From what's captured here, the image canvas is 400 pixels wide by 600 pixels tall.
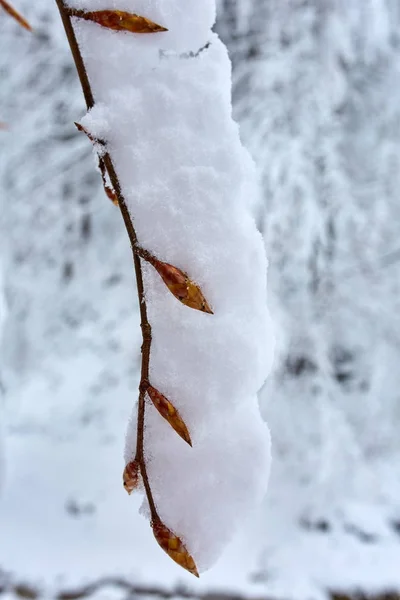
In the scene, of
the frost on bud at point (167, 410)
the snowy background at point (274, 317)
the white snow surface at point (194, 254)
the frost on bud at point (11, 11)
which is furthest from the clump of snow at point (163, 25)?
the snowy background at point (274, 317)

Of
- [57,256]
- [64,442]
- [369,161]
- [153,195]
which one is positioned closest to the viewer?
[153,195]

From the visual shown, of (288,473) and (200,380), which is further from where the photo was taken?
(288,473)

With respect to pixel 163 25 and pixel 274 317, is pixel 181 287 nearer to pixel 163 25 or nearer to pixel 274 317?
pixel 163 25

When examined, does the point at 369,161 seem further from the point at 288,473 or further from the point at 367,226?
the point at 288,473

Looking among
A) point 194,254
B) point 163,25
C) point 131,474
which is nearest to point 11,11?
point 163,25

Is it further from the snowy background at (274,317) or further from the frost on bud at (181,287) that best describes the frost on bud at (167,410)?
the snowy background at (274,317)

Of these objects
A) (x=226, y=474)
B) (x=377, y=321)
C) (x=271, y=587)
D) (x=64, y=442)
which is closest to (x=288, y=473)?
(x=271, y=587)

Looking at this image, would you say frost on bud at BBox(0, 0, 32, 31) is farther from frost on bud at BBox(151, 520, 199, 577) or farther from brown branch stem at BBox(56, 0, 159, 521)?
frost on bud at BBox(151, 520, 199, 577)
